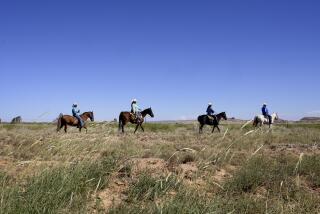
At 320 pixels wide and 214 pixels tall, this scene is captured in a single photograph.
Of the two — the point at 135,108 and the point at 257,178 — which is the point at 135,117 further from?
the point at 257,178

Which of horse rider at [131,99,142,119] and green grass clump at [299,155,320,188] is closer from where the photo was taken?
green grass clump at [299,155,320,188]

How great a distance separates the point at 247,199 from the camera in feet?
23.6

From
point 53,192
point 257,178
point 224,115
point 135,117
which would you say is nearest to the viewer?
point 53,192

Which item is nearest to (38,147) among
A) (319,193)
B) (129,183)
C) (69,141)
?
(69,141)

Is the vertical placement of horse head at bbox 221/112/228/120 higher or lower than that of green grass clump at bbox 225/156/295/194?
higher

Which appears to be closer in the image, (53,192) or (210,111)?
(53,192)

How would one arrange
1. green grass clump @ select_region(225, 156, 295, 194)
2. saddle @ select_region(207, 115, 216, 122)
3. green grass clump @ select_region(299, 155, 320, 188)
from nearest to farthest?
green grass clump @ select_region(225, 156, 295, 194) < green grass clump @ select_region(299, 155, 320, 188) < saddle @ select_region(207, 115, 216, 122)

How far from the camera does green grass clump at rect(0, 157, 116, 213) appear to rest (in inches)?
218

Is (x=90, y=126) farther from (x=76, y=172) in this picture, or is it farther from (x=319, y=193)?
(x=319, y=193)

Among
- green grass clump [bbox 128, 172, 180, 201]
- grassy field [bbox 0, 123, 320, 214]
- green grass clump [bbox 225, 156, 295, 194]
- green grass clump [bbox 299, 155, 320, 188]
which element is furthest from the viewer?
green grass clump [bbox 299, 155, 320, 188]

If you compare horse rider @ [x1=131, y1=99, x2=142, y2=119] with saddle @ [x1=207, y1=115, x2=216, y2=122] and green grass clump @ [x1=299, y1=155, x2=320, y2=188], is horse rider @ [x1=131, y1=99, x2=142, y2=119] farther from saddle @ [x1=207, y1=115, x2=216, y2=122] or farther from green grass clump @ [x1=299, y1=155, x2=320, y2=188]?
green grass clump @ [x1=299, y1=155, x2=320, y2=188]

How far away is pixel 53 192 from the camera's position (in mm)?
6023

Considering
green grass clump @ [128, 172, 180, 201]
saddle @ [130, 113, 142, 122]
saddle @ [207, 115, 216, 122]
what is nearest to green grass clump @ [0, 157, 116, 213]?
green grass clump @ [128, 172, 180, 201]

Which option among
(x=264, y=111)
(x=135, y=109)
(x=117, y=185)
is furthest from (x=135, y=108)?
(x=117, y=185)
